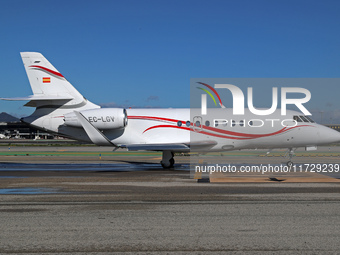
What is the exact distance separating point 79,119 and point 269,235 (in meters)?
16.8

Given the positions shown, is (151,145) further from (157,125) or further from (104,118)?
(104,118)

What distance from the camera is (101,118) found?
2316cm

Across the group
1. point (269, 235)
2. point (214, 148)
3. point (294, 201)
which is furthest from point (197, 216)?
point (214, 148)

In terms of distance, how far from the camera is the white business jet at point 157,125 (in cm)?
2303

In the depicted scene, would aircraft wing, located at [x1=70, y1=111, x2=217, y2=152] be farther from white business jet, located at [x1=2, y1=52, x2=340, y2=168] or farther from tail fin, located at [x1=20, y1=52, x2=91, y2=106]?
tail fin, located at [x1=20, y1=52, x2=91, y2=106]

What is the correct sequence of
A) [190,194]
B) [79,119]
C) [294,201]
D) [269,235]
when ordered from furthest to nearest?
1. [79,119]
2. [190,194]
3. [294,201]
4. [269,235]

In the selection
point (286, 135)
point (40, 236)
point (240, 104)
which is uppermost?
point (240, 104)

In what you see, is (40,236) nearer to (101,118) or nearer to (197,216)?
(197,216)

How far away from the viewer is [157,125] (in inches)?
939

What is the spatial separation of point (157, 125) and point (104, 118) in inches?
118

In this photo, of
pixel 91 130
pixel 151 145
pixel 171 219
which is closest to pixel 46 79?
pixel 91 130

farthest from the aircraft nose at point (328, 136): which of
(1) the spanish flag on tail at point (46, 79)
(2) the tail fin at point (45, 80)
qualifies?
(1) the spanish flag on tail at point (46, 79)

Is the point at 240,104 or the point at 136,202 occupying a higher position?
the point at 240,104

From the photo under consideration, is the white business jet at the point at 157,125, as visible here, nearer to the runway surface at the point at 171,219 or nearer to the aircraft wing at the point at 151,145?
the aircraft wing at the point at 151,145
